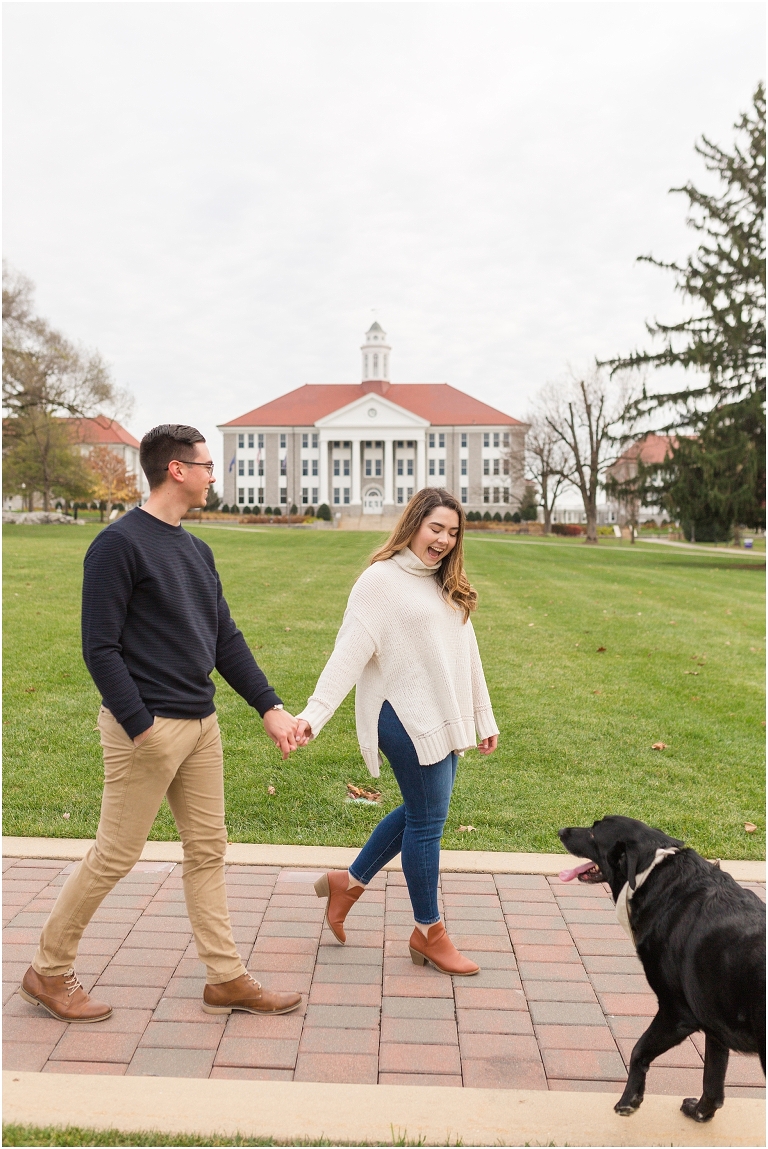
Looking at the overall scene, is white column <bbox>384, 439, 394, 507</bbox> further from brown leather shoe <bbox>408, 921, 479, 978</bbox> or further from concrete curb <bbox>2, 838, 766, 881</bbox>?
brown leather shoe <bbox>408, 921, 479, 978</bbox>

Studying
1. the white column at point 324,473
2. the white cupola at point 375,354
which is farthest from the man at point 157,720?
the white cupola at point 375,354

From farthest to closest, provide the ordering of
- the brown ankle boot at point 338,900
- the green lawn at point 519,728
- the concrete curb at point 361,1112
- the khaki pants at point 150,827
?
the green lawn at point 519,728 → the brown ankle boot at point 338,900 → the khaki pants at point 150,827 → the concrete curb at point 361,1112

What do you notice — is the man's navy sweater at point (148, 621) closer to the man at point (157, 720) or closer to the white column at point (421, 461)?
the man at point (157, 720)

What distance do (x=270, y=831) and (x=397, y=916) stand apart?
3.85ft

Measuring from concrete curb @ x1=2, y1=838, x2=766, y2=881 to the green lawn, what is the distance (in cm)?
14

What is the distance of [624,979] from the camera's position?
363cm

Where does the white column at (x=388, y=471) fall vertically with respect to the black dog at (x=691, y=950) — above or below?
above

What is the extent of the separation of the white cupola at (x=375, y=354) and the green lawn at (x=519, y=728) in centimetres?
7470


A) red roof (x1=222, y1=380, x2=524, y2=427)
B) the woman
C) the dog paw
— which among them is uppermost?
red roof (x1=222, y1=380, x2=524, y2=427)

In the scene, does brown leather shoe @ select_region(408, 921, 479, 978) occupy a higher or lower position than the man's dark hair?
lower

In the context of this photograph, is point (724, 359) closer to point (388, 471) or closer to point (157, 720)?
point (157, 720)

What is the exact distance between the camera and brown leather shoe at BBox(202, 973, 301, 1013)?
10.8 ft

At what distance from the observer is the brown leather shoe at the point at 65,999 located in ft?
10.6

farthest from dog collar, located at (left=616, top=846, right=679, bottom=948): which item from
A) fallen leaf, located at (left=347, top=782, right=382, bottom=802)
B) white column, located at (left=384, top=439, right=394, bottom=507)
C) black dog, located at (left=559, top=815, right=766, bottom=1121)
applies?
white column, located at (left=384, top=439, right=394, bottom=507)
